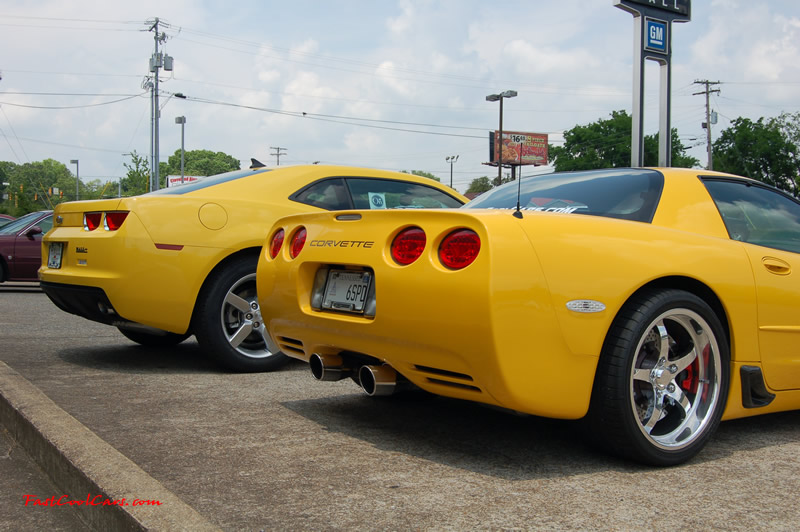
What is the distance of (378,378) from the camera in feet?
10.9

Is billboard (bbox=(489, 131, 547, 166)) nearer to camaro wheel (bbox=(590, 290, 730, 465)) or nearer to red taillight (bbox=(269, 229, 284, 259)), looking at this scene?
red taillight (bbox=(269, 229, 284, 259))

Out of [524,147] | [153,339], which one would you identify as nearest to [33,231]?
[153,339]

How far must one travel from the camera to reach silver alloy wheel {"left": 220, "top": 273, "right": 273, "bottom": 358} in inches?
203

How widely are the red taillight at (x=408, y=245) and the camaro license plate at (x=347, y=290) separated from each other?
0.62 ft

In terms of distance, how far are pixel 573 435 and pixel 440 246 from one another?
119 centimetres

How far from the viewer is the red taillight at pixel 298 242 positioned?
12.5 feet

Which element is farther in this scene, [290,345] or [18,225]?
[18,225]

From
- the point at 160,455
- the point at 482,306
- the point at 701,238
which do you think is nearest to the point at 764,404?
the point at 701,238

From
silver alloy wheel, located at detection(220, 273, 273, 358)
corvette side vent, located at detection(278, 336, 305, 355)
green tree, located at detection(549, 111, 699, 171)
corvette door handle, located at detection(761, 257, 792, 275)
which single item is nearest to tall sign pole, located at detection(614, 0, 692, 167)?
silver alloy wheel, located at detection(220, 273, 273, 358)

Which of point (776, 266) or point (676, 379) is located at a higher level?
point (776, 266)

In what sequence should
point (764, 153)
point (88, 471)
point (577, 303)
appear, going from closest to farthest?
point (88, 471), point (577, 303), point (764, 153)

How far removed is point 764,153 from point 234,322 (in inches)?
2689

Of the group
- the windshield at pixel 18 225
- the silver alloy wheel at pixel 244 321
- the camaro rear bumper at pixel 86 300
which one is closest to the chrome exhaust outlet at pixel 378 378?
the silver alloy wheel at pixel 244 321

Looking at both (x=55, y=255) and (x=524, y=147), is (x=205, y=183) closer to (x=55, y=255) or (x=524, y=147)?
(x=55, y=255)
